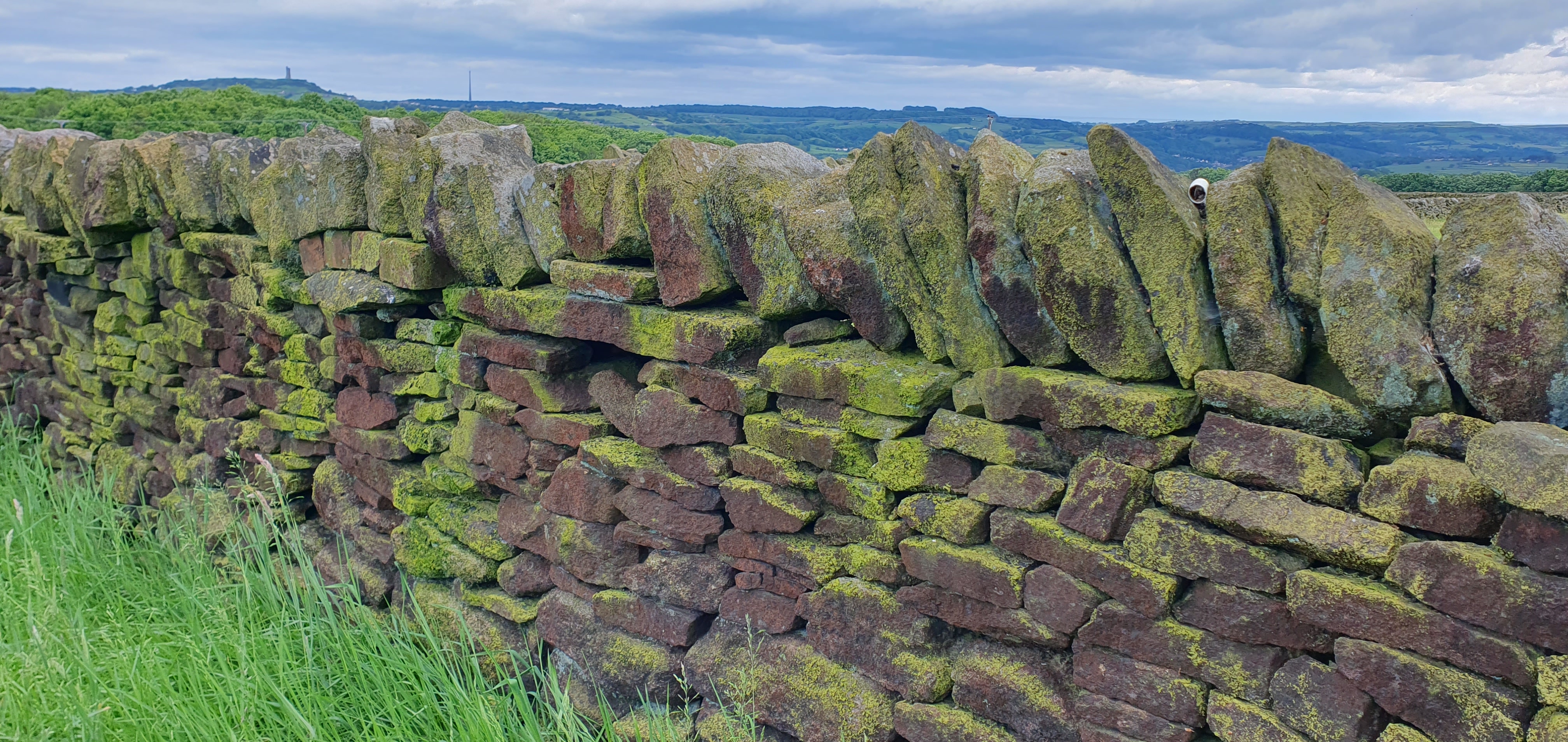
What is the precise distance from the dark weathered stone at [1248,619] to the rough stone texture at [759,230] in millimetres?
1667

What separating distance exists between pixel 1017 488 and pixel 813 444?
0.78 m

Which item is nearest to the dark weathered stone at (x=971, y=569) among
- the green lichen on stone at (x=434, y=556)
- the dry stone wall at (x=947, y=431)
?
the dry stone wall at (x=947, y=431)

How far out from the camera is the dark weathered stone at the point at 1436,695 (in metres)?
2.44

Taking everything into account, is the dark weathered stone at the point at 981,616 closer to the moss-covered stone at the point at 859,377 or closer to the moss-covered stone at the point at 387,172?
the moss-covered stone at the point at 859,377

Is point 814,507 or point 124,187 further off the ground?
point 124,187

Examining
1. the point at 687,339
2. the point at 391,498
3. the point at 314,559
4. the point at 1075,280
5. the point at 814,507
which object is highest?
the point at 1075,280

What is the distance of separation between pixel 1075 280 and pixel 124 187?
6858 mm

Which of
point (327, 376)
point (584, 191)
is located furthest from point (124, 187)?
point (584, 191)

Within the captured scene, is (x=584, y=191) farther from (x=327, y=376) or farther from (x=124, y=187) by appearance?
(x=124, y=187)

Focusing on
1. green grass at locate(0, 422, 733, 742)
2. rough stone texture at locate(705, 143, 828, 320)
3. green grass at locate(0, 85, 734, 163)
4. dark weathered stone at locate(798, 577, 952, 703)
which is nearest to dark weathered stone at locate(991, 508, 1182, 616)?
dark weathered stone at locate(798, 577, 952, 703)

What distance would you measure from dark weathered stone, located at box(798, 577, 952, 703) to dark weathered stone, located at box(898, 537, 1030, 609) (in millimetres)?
175

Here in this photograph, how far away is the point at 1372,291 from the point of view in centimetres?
268

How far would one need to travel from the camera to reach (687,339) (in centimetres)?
402

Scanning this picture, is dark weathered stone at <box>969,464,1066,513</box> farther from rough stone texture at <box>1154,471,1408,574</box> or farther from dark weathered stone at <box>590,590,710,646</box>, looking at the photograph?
dark weathered stone at <box>590,590,710,646</box>
